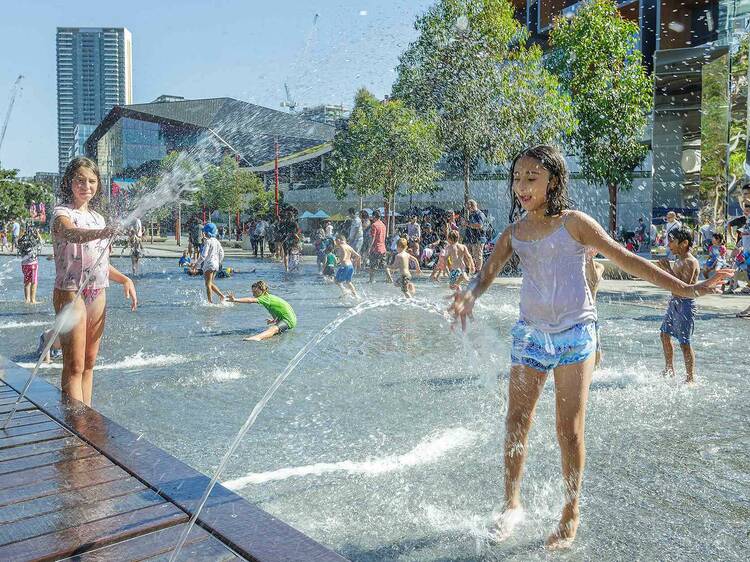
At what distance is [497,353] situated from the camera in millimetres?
8328

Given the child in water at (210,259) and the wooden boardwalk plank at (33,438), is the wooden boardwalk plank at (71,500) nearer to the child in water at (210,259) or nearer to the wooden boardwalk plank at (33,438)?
the wooden boardwalk plank at (33,438)

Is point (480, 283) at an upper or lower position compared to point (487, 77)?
lower

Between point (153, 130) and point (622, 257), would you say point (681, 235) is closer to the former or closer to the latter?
point (622, 257)

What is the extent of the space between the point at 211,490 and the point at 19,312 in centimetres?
1056

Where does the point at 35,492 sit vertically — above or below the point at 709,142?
below

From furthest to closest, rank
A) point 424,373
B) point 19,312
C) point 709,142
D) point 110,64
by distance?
point 110,64 → point 709,142 → point 19,312 → point 424,373

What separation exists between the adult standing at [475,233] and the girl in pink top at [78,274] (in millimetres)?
12947

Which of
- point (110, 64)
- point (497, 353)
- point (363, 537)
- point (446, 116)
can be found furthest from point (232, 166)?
point (110, 64)

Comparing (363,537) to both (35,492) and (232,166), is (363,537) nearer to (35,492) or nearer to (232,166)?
(35,492)

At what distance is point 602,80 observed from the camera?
2333 cm

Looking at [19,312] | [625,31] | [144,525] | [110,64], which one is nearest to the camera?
[144,525]

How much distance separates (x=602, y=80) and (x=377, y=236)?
417 inches

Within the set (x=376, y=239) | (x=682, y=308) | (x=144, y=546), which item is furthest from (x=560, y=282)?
(x=376, y=239)

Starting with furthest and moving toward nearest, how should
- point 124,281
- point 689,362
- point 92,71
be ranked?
point 92,71
point 689,362
point 124,281
